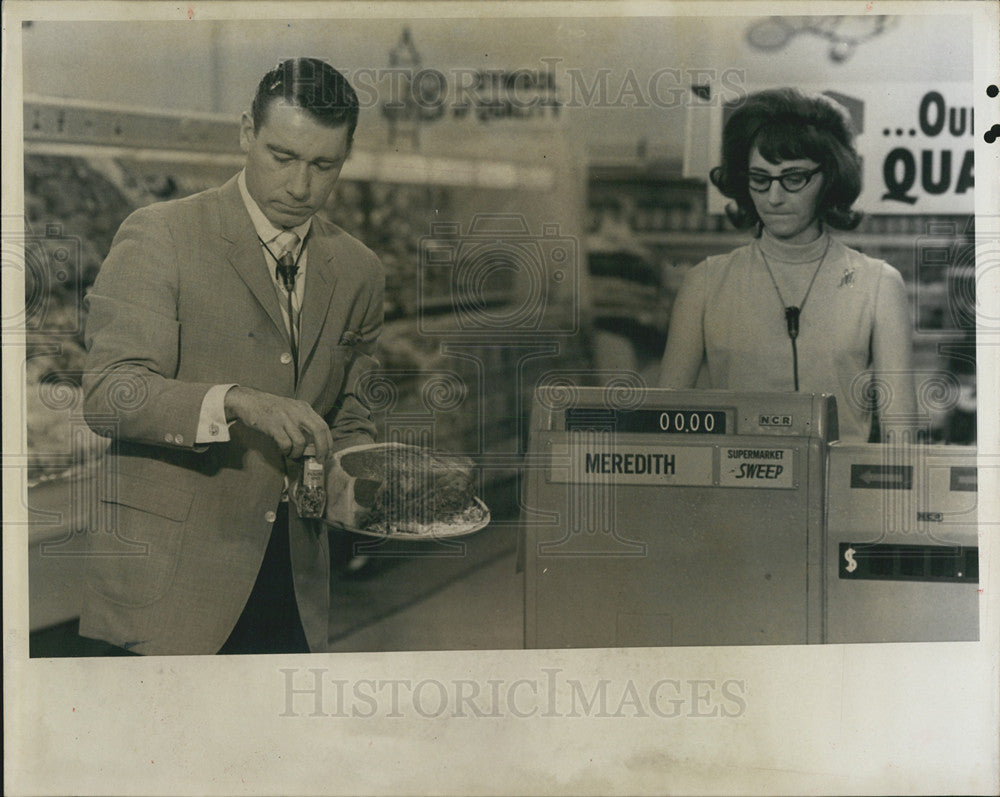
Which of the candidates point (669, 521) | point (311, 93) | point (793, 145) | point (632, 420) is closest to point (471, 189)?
point (311, 93)

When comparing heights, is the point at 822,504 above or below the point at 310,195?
below

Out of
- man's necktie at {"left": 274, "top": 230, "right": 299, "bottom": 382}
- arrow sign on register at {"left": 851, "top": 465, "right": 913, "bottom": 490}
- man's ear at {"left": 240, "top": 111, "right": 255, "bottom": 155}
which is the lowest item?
arrow sign on register at {"left": 851, "top": 465, "right": 913, "bottom": 490}

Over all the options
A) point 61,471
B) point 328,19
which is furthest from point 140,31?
point 61,471

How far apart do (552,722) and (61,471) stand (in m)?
1.52

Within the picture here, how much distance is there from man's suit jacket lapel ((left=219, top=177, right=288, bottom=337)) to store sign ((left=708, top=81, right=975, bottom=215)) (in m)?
1.22

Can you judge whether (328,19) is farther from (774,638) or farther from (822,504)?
(774,638)

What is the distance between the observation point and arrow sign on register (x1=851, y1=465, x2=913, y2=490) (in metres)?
2.73

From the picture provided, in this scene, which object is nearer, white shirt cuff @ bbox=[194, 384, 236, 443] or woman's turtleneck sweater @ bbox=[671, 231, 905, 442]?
white shirt cuff @ bbox=[194, 384, 236, 443]

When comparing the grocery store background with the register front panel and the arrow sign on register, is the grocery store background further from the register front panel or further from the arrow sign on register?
the arrow sign on register

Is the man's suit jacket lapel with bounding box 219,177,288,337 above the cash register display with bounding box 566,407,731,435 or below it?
above

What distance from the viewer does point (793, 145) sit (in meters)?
2.75

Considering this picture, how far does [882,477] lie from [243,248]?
184cm

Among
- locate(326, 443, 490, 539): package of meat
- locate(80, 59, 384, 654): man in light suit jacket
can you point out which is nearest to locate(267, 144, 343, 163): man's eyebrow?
locate(80, 59, 384, 654): man in light suit jacket

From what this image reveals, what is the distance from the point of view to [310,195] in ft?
8.83
